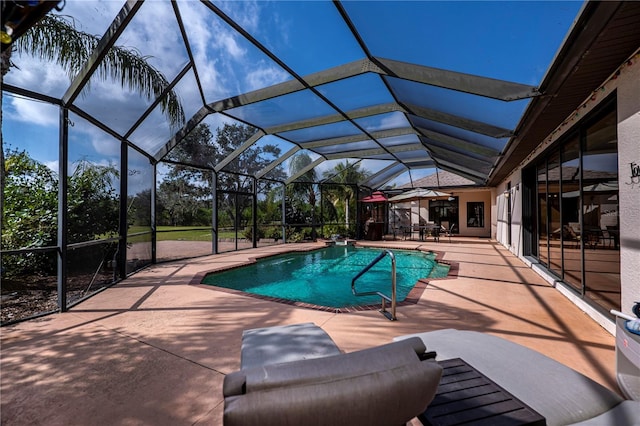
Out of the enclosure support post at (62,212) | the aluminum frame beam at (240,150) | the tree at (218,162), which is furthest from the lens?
the tree at (218,162)

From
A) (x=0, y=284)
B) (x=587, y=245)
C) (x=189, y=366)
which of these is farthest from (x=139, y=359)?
(x=587, y=245)

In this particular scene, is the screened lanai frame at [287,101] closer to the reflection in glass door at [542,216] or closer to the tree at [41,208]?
the tree at [41,208]

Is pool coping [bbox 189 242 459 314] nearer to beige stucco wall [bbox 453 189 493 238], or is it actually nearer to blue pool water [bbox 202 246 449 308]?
blue pool water [bbox 202 246 449 308]

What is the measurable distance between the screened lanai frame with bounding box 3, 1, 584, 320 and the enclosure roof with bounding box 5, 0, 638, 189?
0.03 meters

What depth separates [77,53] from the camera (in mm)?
4703

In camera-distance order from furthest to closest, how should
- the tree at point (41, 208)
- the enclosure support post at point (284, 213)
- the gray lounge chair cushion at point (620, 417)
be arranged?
the enclosure support post at point (284, 213) < the tree at point (41, 208) < the gray lounge chair cushion at point (620, 417)

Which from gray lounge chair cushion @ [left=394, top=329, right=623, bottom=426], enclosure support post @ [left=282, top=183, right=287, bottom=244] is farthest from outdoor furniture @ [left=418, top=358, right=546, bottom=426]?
enclosure support post @ [left=282, top=183, right=287, bottom=244]

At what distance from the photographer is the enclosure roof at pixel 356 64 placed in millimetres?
3105

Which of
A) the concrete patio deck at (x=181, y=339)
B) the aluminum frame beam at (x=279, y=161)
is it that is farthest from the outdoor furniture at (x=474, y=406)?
the aluminum frame beam at (x=279, y=161)

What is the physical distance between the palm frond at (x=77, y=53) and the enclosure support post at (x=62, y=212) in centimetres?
81

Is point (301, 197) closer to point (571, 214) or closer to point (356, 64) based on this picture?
point (356, 64)

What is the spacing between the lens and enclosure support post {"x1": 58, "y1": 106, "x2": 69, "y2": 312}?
14.2 feet

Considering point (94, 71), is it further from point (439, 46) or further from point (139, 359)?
point (439, 46)

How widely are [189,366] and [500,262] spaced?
8.33 meters
